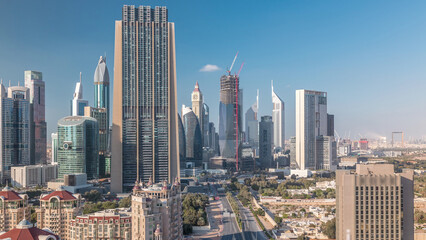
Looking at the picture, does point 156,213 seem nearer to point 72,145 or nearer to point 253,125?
point 72,145

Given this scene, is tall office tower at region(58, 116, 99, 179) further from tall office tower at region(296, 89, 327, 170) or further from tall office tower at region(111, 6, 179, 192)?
tall office tower at region(296, 89, 327, 170)

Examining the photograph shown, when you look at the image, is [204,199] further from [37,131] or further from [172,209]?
[37,131]

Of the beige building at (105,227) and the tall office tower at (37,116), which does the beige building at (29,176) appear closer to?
the tall office tower at (37,116)

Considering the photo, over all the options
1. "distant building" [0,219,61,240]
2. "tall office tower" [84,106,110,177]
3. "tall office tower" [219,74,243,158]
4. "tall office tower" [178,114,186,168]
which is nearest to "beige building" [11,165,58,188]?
"tall office tower" [84,106,110,177]

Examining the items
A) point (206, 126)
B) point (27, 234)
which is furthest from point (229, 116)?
point (27, 234)

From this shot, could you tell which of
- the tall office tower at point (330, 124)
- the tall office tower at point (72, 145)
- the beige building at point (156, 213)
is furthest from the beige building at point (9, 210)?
the tall office tower at point (330, 124)
